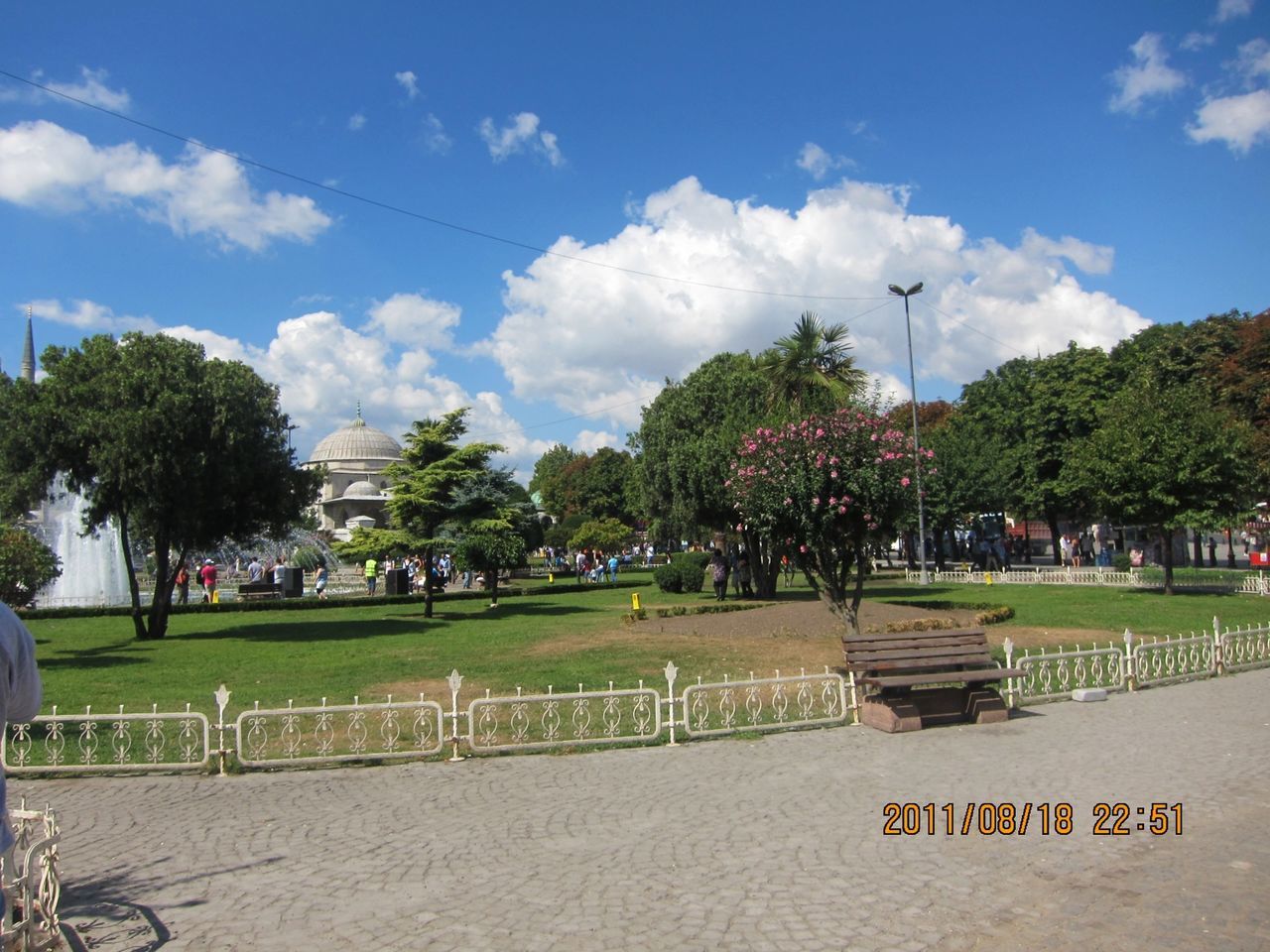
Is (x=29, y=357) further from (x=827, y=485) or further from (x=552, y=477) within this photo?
(x=827, y=485)

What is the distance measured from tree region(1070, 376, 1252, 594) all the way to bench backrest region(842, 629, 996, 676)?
20224mm

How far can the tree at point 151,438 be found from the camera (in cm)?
2075

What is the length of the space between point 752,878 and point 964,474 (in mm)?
41093

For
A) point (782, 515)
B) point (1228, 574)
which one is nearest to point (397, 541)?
point (782, 515)

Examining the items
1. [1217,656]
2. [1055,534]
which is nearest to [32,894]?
[1217,656]

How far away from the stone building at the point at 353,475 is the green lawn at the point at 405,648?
61.0 meters

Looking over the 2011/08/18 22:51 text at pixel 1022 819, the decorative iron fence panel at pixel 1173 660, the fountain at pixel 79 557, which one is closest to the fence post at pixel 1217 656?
the decorative iron fence panel at pixel 1173 660

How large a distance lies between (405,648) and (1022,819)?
14485mm

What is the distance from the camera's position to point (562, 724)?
34.4 feet

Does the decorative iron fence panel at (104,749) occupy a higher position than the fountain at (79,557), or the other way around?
the fountain at (79,557)

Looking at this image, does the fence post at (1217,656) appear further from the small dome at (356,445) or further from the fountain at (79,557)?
the small dome at (356,445)

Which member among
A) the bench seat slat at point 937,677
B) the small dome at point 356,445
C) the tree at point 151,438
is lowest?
the bench seat slat at point 937,677

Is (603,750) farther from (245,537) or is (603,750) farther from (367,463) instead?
(367,463)

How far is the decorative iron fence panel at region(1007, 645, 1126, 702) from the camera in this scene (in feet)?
34.6
